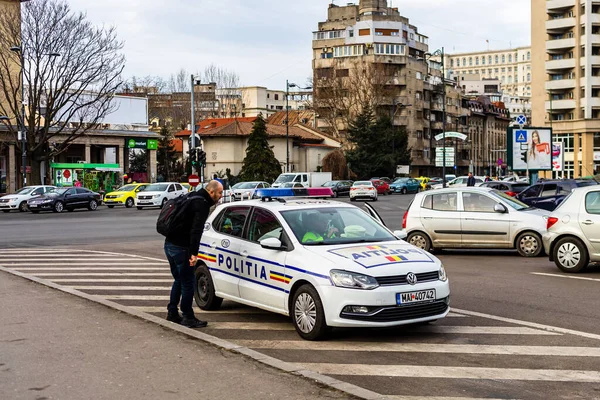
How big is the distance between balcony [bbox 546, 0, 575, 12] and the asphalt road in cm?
8383

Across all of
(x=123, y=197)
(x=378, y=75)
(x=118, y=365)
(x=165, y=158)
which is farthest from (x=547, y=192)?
(x=378, y=75)

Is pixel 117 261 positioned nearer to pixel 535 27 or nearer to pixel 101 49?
pixel 101 49

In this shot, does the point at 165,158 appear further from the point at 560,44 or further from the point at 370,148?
the point at 560,44

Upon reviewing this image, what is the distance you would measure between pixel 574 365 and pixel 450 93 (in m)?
119

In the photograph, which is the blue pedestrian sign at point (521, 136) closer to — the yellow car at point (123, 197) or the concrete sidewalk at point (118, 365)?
the yellow car at point (123, 197)

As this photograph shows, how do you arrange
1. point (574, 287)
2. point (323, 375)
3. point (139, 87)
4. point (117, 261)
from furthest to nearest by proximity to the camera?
point (139, 87), point (117, 261), point (574, 287), point (323, 375)

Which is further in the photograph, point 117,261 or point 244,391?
point 117,261

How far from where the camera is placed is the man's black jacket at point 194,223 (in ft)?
28.9

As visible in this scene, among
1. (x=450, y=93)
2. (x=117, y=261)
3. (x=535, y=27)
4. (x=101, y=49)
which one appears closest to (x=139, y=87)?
(x=450, y=93)

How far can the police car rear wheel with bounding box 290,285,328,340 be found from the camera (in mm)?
8203

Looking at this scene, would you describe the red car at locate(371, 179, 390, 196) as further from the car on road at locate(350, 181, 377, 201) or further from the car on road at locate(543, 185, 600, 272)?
the car on road at locate(543, 185, 600, 272)

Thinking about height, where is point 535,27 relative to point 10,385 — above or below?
above

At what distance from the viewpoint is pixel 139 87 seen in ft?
378

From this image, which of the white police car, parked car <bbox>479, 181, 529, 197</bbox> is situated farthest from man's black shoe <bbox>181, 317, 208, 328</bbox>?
parked car <bbox>479, 181, 529, 197</bbox>
